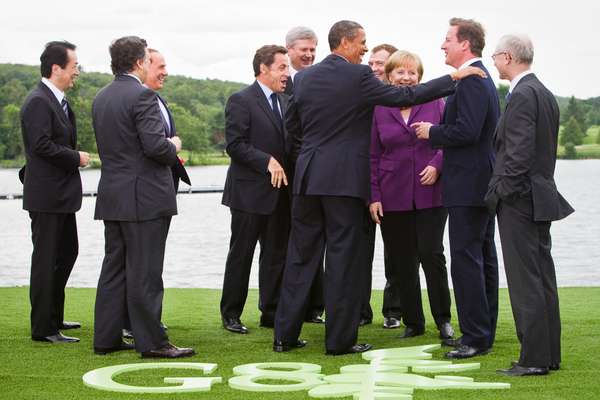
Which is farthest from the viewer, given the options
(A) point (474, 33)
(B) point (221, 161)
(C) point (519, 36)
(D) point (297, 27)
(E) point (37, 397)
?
(B) point (221, 161)

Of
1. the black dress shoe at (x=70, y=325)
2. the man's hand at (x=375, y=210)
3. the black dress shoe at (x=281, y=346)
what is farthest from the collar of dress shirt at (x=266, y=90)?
the black dress shoe at (x=70, y=325)

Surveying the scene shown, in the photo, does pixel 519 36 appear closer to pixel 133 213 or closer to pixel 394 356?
pixel 394 356

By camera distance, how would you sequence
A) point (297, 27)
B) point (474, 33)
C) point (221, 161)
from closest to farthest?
point (474, 33)
point (297, 27)
point (221, 161)

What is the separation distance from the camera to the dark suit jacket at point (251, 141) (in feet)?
24.9

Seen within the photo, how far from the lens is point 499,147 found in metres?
5.86

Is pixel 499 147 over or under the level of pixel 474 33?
under

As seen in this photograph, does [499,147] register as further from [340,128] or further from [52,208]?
[52,208]

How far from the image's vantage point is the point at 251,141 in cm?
766

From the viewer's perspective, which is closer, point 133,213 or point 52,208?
point 133,213

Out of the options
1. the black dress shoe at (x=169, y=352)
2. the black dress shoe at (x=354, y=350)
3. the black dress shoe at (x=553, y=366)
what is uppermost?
the black dress shoe at (x=553, y=366)

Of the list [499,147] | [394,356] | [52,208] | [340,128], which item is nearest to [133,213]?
[52,208]

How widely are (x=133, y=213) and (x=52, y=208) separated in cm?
103

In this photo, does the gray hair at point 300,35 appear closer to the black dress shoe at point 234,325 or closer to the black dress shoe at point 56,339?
the black dress shoe at point 234,325

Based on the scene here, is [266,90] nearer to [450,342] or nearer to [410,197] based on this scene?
[410,197]
